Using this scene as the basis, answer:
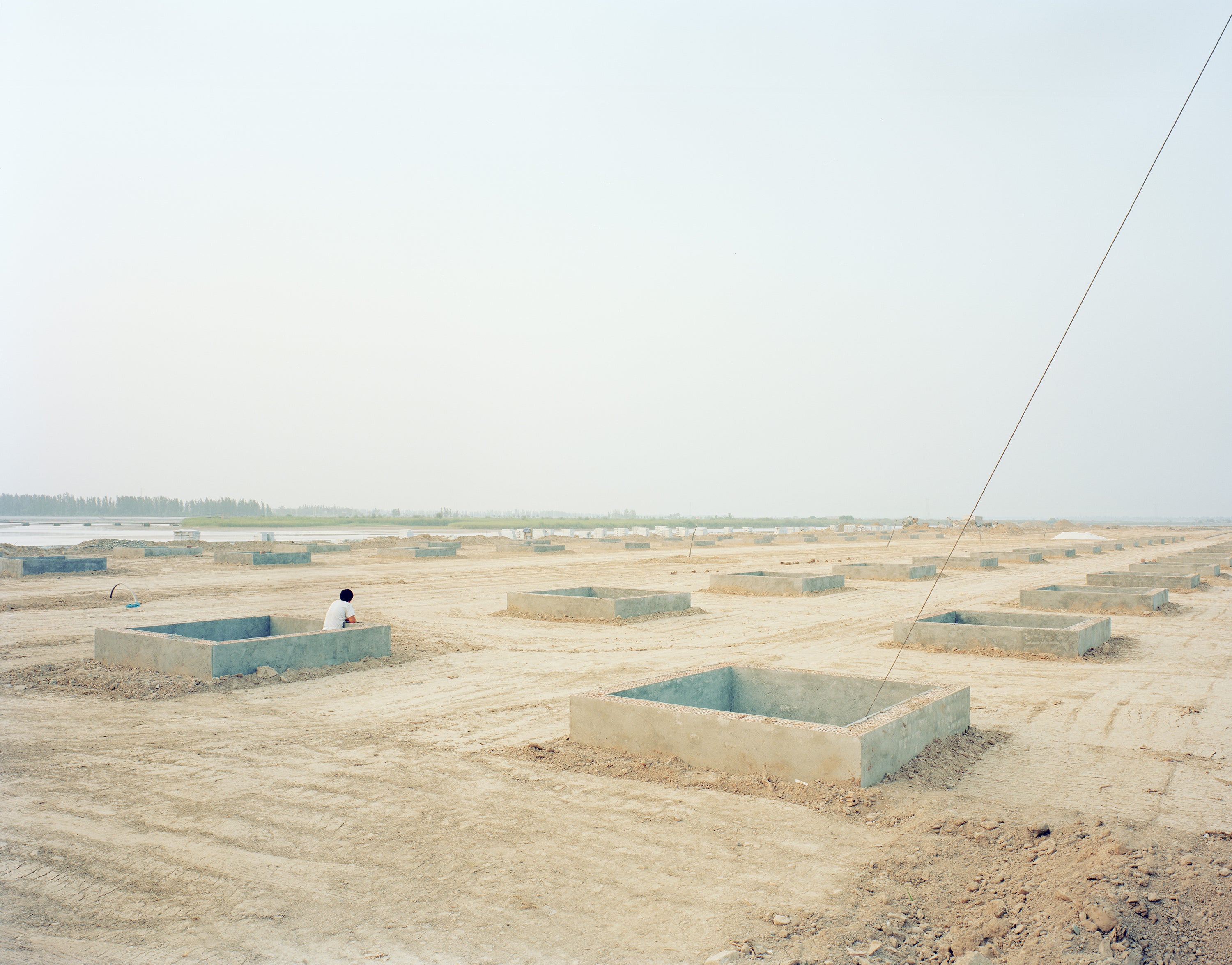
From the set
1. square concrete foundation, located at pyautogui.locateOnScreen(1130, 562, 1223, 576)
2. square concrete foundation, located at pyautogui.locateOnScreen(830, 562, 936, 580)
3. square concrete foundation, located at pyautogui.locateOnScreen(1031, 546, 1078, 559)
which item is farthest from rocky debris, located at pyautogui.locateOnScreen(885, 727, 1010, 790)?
square concrete foundation, located at pyautogui.locateOnScreen(1031, 546, 1078, 559)

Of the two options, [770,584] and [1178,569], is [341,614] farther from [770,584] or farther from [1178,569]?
[1178,569]

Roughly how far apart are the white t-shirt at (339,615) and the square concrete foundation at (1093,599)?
15084 millimetres

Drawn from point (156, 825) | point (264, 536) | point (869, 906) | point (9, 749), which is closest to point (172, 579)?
point (9, 749)

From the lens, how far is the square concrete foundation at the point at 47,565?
86.2 ft

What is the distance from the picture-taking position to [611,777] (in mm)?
6621

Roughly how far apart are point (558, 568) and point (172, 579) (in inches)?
543

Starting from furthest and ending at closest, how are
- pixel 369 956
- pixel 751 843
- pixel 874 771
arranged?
pixel 874 771, pixel 751 843, pixel 369 956

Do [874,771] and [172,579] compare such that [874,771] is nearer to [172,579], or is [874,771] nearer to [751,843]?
[751,843]

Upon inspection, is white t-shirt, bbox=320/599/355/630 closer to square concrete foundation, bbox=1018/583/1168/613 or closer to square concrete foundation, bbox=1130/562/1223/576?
square concrete foundation, bbox=1018/583/1168/613

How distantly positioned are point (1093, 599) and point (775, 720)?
1563 cm

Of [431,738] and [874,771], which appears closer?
[874,771]

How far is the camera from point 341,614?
12.3m

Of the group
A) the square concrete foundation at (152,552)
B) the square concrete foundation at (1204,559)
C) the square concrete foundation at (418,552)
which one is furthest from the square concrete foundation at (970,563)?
the square concrete foundation at (152,552)

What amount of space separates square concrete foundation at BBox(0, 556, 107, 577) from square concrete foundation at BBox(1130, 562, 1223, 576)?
34230 mm
